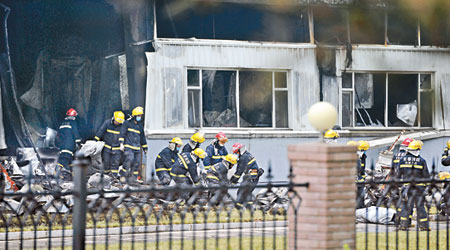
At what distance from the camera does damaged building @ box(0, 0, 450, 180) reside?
18.9 metres

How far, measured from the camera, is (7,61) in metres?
18.4

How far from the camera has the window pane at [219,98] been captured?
2016 centimetres

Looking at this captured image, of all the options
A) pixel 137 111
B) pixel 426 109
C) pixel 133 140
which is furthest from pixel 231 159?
pixel 426 109

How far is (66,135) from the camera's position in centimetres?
1873

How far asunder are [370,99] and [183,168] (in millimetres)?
6839

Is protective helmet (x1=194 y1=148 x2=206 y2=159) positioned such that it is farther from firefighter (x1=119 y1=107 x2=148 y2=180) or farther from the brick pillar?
the brick pillar

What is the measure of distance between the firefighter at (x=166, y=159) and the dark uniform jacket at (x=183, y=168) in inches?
32.9

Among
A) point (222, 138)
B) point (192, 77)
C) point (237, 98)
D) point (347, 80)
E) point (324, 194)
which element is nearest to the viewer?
point (324, 194)

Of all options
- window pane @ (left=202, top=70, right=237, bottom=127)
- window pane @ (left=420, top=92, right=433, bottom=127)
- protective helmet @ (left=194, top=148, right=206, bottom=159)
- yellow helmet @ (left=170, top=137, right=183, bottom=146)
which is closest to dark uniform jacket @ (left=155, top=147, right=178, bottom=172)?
yellow helmet @ (left=170, top=137, right=183, bottom=146)

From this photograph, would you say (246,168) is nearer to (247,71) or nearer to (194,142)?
(194,142)

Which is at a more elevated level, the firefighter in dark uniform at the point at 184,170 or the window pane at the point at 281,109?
the window pane at the point at 281,109

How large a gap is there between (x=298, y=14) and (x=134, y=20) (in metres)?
4.26

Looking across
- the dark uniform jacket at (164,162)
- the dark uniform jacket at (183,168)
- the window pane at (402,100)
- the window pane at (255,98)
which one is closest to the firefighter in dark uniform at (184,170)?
the dark uniform jacket at (183,168)

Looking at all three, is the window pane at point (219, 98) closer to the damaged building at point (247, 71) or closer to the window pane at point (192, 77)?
the damaged building at point (247, 71)
